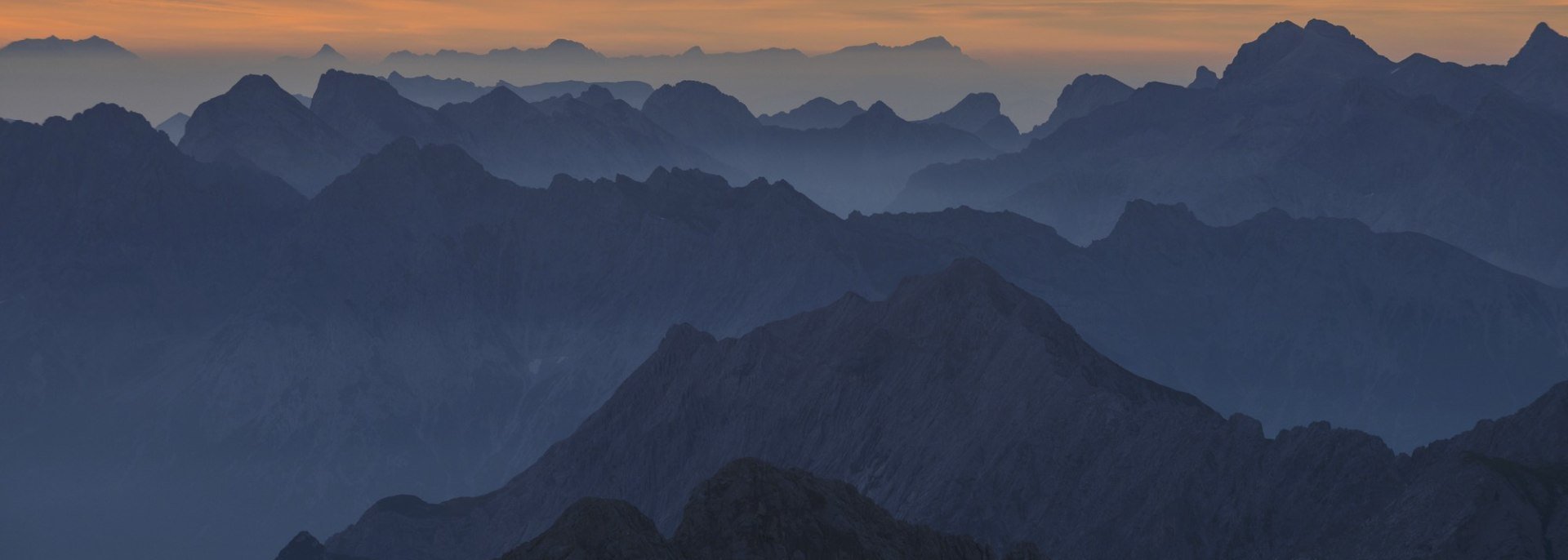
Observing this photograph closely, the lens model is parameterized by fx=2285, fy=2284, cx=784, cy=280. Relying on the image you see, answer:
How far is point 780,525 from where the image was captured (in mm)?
116250

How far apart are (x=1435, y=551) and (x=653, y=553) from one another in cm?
7532

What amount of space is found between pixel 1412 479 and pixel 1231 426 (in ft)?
73.4

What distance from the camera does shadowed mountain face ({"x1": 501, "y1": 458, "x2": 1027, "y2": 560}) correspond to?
377 feet

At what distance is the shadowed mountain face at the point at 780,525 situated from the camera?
11488 centimetres

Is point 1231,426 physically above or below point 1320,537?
above

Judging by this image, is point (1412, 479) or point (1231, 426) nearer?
point (1412, 479)

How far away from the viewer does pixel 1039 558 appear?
413ft

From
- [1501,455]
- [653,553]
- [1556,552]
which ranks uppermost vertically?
[1501,455]

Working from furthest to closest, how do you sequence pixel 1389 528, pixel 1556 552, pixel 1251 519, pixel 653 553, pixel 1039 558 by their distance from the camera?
pixel 1251 519, pixel 1389 528, pixel 1556 552, pixel 1039 558, pixel 653 553

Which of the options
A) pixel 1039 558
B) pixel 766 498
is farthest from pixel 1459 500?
pixel 766 498

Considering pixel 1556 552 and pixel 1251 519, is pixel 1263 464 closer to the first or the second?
pixel 1251 519

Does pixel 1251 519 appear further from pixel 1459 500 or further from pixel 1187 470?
pixel 1459 500

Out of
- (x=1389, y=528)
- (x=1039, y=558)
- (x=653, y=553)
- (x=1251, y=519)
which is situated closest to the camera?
(x=653, y=553)

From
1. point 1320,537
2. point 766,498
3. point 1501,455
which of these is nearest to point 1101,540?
point 1320,537
